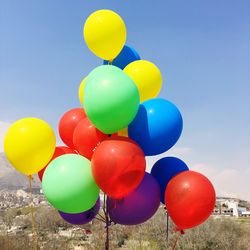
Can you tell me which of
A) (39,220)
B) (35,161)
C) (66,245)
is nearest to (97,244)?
(66,245)

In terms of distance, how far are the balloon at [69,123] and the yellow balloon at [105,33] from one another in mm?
962

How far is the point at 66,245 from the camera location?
12.9m

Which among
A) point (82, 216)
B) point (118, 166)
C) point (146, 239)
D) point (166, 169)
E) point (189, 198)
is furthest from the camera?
point (146, 239)

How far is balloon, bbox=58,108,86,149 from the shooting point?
17.2 feet

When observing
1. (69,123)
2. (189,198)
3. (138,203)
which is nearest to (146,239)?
(69,123)

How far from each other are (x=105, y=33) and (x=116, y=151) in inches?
70.6

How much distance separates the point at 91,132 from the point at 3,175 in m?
191

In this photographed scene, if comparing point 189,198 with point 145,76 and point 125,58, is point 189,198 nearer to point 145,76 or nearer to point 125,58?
point 145,76

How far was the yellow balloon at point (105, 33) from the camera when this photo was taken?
4.82 m

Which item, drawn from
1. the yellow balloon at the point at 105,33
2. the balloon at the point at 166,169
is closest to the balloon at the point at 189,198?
the balloon at the point at 166,169

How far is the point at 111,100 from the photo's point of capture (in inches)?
159

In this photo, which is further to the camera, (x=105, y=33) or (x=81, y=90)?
(x=81, y=90)

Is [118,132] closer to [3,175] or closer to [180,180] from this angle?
Result: [180,180]

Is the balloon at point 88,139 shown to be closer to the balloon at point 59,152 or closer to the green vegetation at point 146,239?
the balloon at point 59,152
